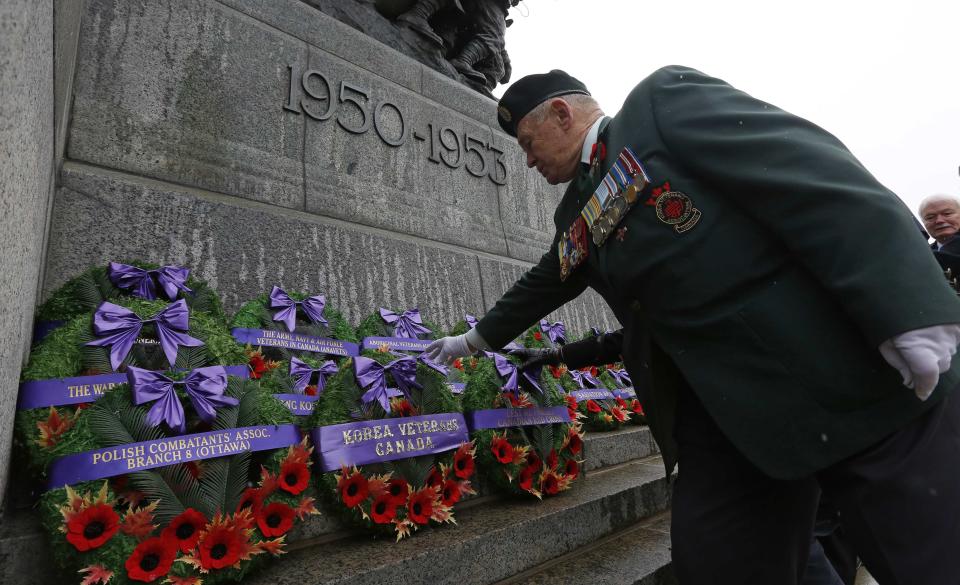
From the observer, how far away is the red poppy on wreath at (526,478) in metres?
2.24

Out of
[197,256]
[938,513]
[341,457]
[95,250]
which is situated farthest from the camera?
[197,256]

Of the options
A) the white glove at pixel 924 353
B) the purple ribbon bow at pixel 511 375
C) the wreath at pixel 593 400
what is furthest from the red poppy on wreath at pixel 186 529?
the wreath at pixel 593 400

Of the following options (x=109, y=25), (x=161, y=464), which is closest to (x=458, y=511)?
(x=161, y=464)

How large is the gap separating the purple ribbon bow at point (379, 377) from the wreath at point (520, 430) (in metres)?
0.37

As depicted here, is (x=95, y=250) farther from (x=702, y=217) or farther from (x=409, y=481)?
(x=702, y=217)

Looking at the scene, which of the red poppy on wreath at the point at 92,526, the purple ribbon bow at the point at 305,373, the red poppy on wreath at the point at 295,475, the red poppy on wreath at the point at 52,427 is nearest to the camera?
the red poppy on wreath at the point at 92,526

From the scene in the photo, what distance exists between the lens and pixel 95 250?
253 cm

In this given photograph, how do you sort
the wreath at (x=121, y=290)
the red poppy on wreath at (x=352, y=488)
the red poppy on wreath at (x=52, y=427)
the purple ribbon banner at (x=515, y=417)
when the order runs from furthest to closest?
the purple ribbon banner at (x=515, y=417)
the wreath at (x=121, y=290)
the red poppy on wreath at (x=352, y=488)
the red poppy on wreath at (x=52, y=427)

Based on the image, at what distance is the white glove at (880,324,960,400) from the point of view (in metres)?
1.01

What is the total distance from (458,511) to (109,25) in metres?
3.30

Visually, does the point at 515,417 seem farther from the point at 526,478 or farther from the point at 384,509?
the point at 384,509

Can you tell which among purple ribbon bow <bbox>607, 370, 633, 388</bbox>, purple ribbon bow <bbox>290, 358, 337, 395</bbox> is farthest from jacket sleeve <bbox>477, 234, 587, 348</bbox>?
purple ribbon bow <bbox>607, 370, 633, 388</bbox>

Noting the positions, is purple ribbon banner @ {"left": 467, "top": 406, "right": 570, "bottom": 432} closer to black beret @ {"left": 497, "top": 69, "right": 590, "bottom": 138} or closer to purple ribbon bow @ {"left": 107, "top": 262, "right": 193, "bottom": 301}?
black beret @ {"left": 497, "top": 69, "right": 590, "bottom": 138}

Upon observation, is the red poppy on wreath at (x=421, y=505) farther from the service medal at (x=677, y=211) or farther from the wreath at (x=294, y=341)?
the service medal at (x=677, y=211)
